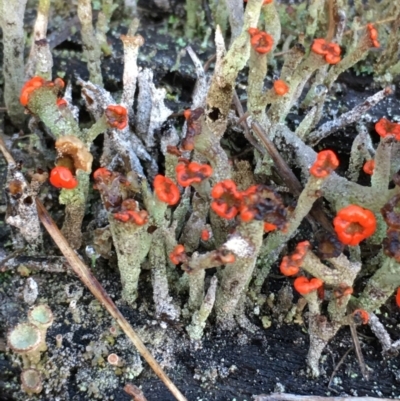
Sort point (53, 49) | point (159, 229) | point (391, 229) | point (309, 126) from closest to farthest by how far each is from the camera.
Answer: point (391, 229) < point (159, 229) < point (309, 126) < point (53, 49)

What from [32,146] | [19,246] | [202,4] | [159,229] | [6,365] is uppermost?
[202,4]

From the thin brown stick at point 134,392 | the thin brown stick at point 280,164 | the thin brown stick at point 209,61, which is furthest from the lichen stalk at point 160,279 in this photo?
the thin brown stick at point 209,61

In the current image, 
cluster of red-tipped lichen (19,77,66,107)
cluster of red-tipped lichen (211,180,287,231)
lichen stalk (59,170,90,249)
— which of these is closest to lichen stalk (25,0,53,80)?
cluster of red-tipped lichen (19,77,66,107)

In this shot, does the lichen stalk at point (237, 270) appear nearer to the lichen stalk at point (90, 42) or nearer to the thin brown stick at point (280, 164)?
the thin brown stick at point (280, 164)

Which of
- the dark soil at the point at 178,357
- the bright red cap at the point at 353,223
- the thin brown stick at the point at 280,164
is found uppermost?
the bright red cap at the point at 353,223

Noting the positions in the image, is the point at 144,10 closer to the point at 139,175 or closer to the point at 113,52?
the point at 113,52

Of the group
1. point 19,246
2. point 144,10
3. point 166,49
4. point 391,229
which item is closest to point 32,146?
point 19,246

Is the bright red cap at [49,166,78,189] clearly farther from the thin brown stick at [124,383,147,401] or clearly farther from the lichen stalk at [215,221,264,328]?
the thin brown stick at [124,383,147,401]

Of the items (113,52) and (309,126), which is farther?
(113,52)
